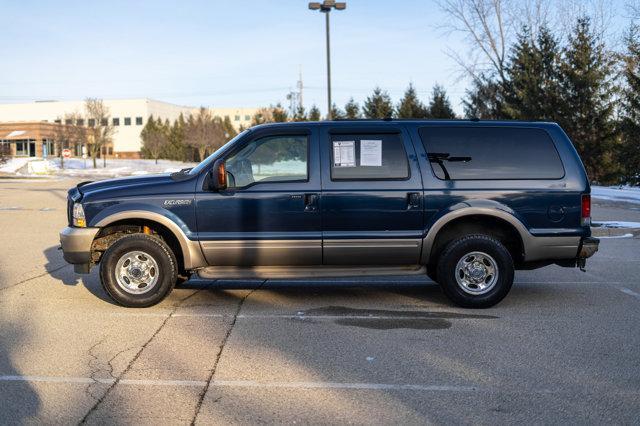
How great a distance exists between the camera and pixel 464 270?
665cm

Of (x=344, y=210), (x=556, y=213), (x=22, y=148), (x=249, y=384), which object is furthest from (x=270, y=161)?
(x=22, y=148)

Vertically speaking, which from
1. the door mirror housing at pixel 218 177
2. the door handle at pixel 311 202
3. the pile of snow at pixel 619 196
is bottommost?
the pile of snow at pixel 619 196

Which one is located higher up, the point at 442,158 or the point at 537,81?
the point at 537,81

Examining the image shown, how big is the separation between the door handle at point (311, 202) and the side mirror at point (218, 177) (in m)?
0.86

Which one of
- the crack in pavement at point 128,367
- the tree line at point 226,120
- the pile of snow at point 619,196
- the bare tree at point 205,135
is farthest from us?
the bare tree at point 205,135

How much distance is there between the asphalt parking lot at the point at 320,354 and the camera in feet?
13.0

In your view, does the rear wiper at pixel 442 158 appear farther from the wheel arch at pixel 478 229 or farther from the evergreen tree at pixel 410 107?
the evergreen tree at pixel 410 107

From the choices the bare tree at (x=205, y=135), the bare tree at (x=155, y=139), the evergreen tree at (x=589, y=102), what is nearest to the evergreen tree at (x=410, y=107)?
the evergreen tree at (x=589, y=102)

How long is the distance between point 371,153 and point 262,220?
1370 millimetres

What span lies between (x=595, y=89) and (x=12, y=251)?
87.3 ft

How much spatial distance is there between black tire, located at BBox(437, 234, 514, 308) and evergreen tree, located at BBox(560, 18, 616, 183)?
81.5 ft

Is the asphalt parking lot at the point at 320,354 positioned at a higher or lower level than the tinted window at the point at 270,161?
lower

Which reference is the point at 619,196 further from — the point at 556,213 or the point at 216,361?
the point at 216,361

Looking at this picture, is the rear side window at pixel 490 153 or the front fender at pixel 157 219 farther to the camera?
the rear side window at pixel 490 153
